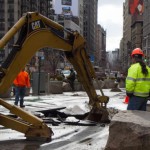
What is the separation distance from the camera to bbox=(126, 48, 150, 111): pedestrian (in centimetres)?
820

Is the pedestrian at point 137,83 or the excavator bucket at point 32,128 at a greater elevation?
the pedestrian at point 137,83

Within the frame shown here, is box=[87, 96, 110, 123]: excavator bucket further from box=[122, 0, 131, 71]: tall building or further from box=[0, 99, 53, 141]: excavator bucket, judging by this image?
box=[122, 0, 131, 71]: tall building

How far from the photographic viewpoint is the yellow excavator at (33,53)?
9.16 meters

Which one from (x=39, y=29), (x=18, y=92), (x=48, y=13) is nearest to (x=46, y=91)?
(x=18, y=92)

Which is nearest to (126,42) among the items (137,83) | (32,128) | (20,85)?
(20,85)

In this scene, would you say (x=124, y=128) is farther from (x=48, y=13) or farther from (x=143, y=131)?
(x=48, y=13)

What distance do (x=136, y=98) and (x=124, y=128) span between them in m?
1.49

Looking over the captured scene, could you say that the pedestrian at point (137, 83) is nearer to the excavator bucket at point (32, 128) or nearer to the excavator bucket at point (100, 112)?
the excavator bucket at point (32, 128)

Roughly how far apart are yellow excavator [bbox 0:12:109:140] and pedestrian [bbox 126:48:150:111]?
1969 mm

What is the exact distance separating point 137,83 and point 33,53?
272 cm

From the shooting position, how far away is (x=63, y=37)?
36.8 feet

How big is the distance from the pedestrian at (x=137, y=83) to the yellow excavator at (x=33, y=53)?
1.97 m

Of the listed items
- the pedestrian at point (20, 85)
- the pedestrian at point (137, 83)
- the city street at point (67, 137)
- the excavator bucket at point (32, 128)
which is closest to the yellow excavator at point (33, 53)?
the excavator bucket at point (32, 128)

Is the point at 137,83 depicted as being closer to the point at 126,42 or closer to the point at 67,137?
the point at 67,137
